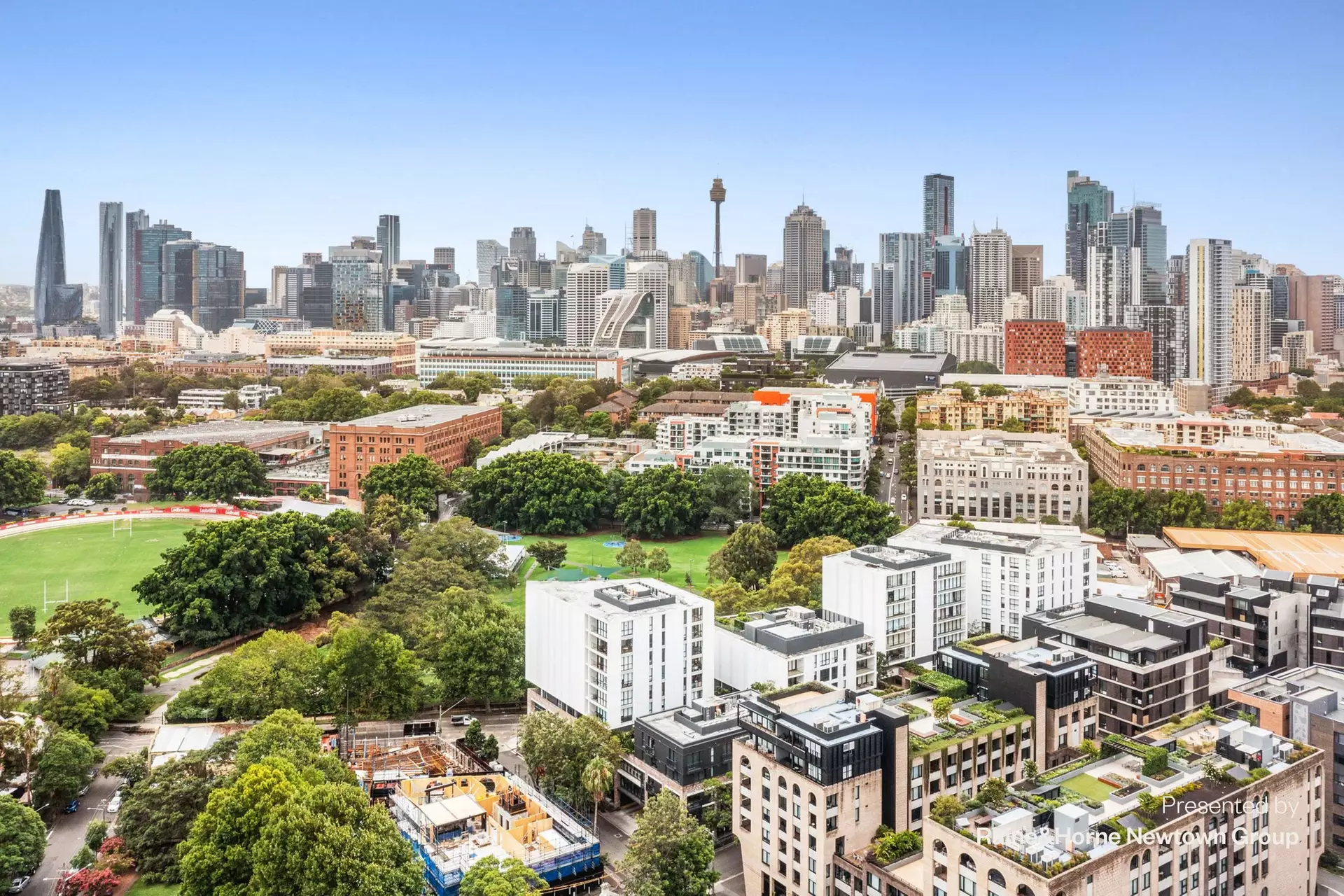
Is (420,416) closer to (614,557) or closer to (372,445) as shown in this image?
(372,445)

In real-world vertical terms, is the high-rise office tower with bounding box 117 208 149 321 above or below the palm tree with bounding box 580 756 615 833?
above

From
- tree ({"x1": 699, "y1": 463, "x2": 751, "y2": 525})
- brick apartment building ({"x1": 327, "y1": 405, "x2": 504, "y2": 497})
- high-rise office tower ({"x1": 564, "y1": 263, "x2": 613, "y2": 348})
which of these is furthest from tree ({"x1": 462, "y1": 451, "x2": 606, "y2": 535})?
high-rise office tower ({"x1": 564, "y1": 263, "x2": 613, "y2": 348})

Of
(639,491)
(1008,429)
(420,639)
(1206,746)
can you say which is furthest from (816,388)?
(1206,746)

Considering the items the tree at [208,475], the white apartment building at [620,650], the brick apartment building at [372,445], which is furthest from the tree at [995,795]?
the tree at [208,475]

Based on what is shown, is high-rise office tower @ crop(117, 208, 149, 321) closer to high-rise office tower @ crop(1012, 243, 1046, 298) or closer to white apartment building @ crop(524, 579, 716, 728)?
high-rise office tower @ crop(1012, 243, 1046, 298)

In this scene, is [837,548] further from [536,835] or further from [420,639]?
[536,835]
